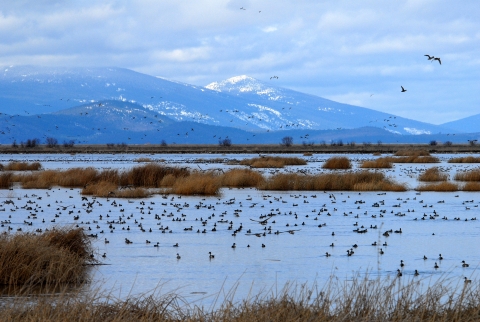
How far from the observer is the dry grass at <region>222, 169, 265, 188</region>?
41562mm

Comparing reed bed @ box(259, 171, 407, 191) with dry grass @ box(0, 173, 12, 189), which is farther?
dry grass @ box(0, 173, 12, 189)

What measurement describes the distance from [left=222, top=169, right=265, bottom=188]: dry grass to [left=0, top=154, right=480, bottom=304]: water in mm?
6477

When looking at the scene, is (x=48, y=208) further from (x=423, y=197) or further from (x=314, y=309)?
(x=314, y=309)

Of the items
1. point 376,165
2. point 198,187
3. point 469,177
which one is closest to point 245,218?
point 198,187

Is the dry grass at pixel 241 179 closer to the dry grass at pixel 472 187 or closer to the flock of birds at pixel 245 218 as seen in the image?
the flock of birds at pixel 245 218

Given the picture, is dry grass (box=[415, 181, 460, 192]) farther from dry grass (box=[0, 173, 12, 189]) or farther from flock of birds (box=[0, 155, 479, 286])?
dry grass (box=[0, 173, 12, 189])

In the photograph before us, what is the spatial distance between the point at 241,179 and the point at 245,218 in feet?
52.7

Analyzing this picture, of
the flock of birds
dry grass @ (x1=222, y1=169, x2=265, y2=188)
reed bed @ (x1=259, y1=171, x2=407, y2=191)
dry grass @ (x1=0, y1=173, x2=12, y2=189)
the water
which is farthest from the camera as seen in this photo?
dry grass @ (x1=222, y1=169, x2=265, y2=188)

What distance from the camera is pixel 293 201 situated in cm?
3244

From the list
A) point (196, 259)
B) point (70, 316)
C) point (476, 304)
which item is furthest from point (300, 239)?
point (70, 316)

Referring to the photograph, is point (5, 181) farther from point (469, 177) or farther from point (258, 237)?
point (469, 177)

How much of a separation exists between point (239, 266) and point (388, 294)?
683 cm

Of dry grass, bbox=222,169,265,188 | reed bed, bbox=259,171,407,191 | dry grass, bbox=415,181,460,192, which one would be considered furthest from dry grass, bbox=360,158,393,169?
dry grass, bbox=415,181,460,192

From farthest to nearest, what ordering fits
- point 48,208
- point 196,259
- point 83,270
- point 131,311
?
point 48,208, point 196,259, point 83,270, point 131,311
